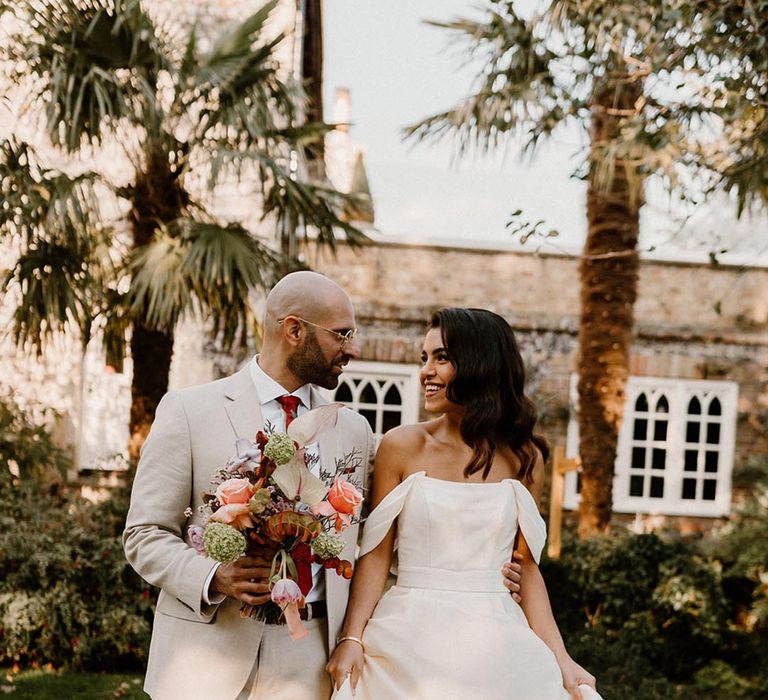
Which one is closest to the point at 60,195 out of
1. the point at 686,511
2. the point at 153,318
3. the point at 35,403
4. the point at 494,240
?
the point at 153,318

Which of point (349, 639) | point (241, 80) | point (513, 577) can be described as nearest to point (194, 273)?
point (241, 80)

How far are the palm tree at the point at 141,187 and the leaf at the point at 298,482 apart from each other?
4.73 m

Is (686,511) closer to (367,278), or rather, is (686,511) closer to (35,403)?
(367,278)

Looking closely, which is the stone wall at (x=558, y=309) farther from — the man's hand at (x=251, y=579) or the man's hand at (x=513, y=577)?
the man's hand at (x=251, y=579)

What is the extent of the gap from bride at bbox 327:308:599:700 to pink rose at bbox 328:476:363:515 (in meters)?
0.71

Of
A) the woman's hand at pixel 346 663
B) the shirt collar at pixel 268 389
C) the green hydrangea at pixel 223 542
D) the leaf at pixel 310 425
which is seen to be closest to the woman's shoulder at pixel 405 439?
the shirt collar at pixel 268 389

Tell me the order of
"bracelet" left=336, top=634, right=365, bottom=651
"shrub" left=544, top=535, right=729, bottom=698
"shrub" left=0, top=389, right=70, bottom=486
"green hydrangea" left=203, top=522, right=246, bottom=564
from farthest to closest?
"shrub" left=544, top=535, right=729, bottom=698 → "shrub" left=0, top=389, right=70, bottom=486 → "bracelet" left=336, top=634, right=365, bottom=651 → "green hydrangea" left=203, top=522, right=246, bottom=564

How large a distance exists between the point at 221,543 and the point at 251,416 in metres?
0.63

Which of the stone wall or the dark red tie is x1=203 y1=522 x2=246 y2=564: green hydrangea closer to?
the dark red tie

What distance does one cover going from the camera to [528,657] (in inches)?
118

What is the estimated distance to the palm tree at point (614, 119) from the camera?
582 cm

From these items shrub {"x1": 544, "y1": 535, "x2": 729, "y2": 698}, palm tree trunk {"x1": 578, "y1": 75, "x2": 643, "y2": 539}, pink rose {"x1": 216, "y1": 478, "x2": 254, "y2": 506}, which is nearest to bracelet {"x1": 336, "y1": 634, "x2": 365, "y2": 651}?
pink rose {"x1": 216, "y1": 478, "x2": 254, "y2": 506}

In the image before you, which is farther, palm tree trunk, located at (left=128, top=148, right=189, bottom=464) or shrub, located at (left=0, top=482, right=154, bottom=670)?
palm tree trunk, located at (left=128, top=148, right=189, bottom=464)

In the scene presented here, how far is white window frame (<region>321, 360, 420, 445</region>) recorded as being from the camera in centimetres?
1293
